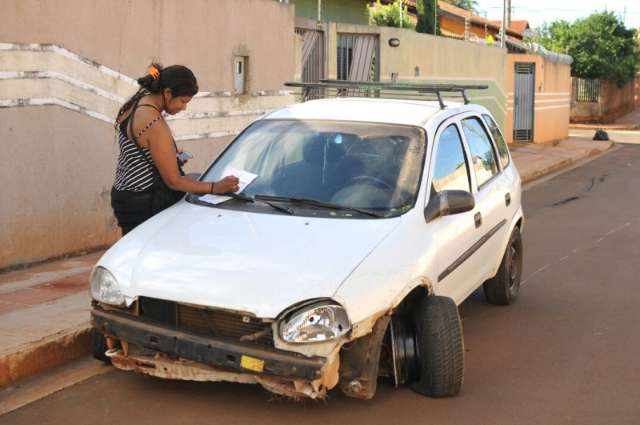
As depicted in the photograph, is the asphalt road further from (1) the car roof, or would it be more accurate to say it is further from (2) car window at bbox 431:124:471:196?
(1) the car roof

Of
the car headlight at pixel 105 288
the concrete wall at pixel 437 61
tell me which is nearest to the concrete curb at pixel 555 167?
the concrete wall at pixel 437 61

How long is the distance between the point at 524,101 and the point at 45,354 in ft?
75.3

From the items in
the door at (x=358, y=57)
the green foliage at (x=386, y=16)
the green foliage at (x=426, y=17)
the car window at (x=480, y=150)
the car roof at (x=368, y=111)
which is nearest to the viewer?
the car roof at (x=368, y=111)

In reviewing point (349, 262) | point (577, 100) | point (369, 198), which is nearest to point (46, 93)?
point (369, 198)

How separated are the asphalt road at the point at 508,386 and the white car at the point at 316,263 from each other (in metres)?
0.22

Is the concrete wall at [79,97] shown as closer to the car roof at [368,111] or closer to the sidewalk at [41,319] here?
the sidewalk at [41,319]

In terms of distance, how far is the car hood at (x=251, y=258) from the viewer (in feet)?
16.3

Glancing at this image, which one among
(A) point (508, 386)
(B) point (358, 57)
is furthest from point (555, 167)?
(A) point (508, 386)

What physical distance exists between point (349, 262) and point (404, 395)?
0.93 m

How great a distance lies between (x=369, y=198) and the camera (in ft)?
19.8

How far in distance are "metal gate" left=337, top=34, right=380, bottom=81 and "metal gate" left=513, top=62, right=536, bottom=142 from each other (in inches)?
408

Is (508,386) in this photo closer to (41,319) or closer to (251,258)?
(251,258)

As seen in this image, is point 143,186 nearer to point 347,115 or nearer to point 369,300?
point 347,115

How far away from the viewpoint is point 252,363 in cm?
491
